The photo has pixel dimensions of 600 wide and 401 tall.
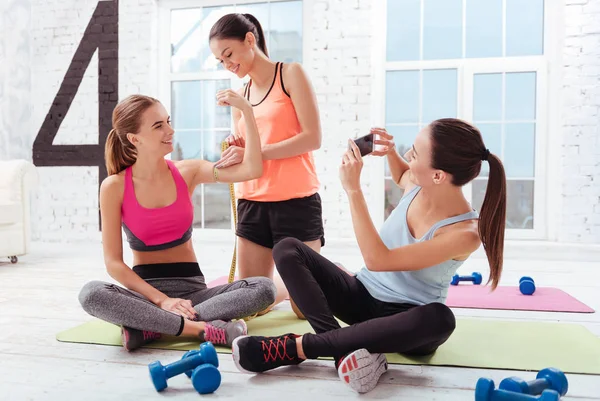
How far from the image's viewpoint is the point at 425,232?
1.72 m

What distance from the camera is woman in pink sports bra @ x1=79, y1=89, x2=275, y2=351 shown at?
76.8 inches

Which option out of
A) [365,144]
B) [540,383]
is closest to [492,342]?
[540,383]

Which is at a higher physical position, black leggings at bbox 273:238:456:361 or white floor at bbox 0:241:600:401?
black leggings at bbox 273:238:456:361

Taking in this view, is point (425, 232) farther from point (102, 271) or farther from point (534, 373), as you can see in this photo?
point (102, 271)

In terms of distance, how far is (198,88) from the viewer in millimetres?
5297

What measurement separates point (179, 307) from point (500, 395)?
1.07 meters

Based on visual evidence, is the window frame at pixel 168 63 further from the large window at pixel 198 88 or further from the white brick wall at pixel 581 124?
the white brick wall at pixel 581 124

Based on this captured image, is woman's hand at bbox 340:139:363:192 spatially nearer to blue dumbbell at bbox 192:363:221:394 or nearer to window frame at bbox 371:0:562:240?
blue dumbbell at bbox 192:363:221:394

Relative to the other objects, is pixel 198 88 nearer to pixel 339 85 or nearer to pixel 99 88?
pixel 99 88

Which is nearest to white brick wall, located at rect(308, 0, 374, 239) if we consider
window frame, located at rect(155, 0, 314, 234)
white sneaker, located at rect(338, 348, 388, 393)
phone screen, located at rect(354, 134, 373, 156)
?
window frame, located at rect(155, 0, 314, 234)

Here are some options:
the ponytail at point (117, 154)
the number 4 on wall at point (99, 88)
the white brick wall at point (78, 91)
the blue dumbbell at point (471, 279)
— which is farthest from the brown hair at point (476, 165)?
the number 4 on wall at point (99, 88)

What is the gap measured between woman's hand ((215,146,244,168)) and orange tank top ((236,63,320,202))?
117 mm

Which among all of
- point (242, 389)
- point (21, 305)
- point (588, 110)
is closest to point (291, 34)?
point (588, 110)

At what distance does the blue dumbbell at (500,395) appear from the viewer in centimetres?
126
